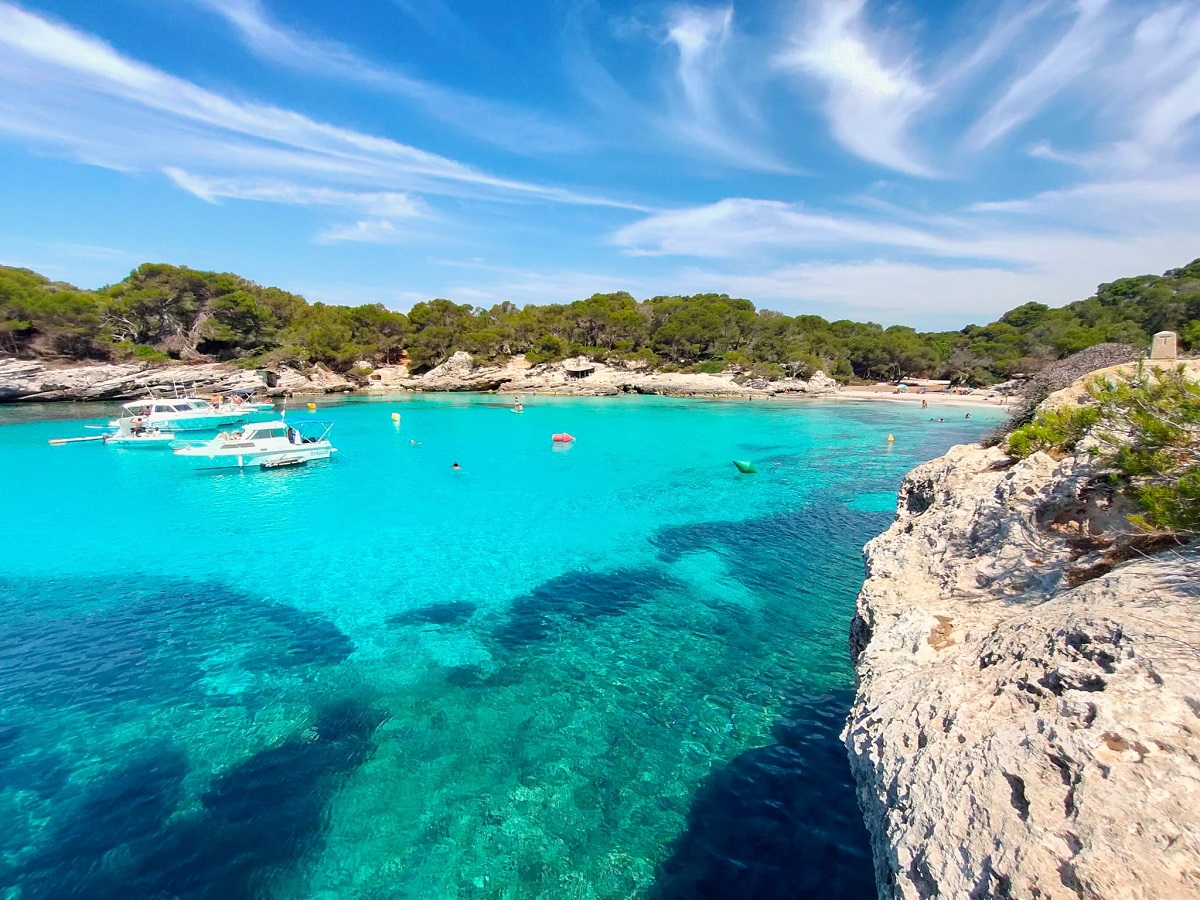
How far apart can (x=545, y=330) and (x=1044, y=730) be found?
82.8 meters

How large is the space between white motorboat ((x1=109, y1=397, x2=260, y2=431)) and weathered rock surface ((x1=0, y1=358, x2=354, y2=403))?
1191 cm

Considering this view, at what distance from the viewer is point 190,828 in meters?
6.70

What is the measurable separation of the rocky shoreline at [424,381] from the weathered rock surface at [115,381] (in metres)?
0.08

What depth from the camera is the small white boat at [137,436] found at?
34.5 m

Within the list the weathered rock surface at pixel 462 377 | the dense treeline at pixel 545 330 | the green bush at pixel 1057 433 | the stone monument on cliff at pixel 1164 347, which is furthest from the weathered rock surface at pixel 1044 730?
the weathered rock surface at pixel 462 377

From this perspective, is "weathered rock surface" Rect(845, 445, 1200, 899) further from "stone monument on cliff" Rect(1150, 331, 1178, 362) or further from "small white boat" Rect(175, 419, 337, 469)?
"small white boat" Rect(175, 419, 337, 469)

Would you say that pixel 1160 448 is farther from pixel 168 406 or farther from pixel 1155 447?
pixel 168 406

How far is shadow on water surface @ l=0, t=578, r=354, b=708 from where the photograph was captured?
9664 mm

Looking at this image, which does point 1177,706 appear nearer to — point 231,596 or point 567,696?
point 567,696

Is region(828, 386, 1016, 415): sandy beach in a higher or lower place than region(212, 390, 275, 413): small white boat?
higher

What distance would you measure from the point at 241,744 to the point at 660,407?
182 ft

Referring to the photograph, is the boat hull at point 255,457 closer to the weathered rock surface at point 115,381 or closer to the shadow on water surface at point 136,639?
the shadow on water surface at point 136,639

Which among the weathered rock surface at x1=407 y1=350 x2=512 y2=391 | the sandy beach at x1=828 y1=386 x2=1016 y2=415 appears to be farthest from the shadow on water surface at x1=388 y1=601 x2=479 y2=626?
the weathered rock surface at x1=407 y1=350 x2=512 y2=391

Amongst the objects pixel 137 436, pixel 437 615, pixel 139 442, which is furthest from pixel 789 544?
pixel 137 436
